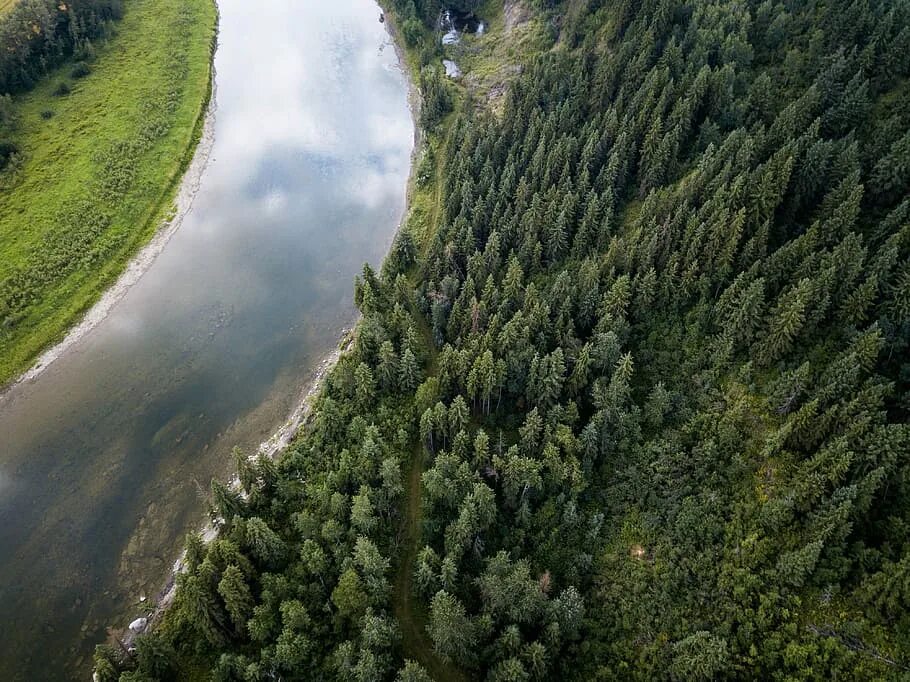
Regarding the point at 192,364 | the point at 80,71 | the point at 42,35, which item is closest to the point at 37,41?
the point at 42,35

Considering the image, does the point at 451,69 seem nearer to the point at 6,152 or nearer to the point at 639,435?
the point at 6,152

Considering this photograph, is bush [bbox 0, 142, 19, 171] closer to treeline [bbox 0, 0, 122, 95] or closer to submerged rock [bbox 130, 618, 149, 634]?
treeline [bbox 0, 0, 122, 95]

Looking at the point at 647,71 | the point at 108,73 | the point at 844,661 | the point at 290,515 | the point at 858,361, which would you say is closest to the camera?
the point at 844,661

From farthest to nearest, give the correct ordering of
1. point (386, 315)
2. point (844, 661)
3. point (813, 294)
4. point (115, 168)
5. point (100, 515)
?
point (115, 168), point (386, 315), point (100, 515), point (813, 294), point (844, 661)

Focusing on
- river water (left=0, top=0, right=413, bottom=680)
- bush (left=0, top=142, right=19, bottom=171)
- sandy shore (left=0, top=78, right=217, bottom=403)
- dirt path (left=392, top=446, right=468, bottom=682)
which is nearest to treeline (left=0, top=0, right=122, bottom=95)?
bush (left=0, top=142, right=19, bottom=171)

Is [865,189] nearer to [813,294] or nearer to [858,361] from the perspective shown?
[813,294]

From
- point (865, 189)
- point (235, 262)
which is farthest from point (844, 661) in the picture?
point (235, 262)

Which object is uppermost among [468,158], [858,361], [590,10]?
[590,10]
